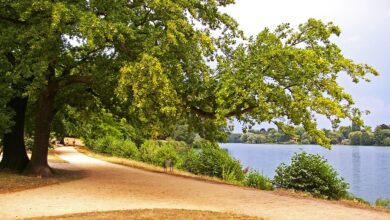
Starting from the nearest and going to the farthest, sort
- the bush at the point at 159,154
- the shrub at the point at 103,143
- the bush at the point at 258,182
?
the bush at the point at 258,182, the bush at the point at 159,154, the shrub at the point at 103,143

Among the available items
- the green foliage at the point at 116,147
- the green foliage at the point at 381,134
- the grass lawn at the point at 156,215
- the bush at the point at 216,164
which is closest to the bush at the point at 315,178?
the bush at the point at 216,164

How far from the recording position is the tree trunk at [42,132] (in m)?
20.3

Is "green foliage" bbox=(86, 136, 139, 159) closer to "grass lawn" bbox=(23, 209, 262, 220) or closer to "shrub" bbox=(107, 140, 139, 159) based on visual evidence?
"shrub" bbox=(107, 140, 139, 159)

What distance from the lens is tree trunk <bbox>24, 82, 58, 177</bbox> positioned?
20.3 metres

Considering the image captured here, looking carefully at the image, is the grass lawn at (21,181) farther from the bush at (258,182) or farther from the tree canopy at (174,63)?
the bush at (258,182)

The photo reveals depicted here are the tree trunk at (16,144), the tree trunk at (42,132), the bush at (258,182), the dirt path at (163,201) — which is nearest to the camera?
the dirt path at (163,201)

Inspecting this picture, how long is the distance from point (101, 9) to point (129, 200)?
7.67 meters

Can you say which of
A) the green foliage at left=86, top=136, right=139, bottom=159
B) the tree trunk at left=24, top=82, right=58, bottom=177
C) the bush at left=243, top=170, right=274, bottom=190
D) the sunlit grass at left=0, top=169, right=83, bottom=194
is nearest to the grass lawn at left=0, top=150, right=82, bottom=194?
the sunlit grass at left=0, top=169, right=83, bottom=194

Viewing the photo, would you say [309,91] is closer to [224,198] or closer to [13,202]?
[224,198]

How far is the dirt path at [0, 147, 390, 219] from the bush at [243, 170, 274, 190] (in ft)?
5.38

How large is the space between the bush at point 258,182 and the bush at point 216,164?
9.64 ft

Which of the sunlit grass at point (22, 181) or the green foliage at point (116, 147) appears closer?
the sunlit grass at point (22, 181)

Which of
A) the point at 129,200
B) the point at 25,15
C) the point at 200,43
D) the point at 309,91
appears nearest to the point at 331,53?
the point at 309,91

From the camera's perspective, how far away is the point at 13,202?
13.3m
